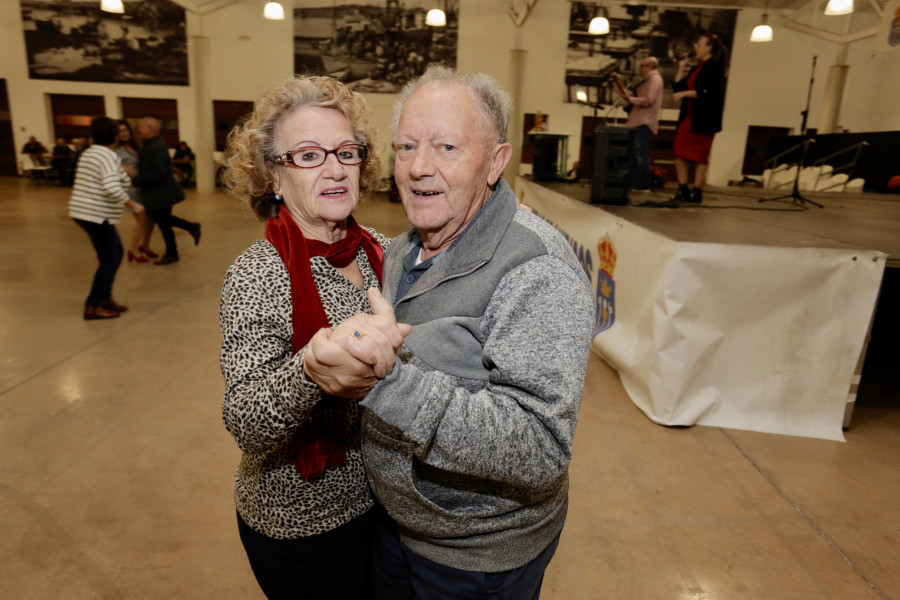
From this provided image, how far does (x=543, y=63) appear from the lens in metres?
15.5

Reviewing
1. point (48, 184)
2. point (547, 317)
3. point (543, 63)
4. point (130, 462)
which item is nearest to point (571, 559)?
point (547, 317)

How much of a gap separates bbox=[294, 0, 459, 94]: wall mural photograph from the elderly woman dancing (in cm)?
1504

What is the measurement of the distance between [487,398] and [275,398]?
0.37 meters

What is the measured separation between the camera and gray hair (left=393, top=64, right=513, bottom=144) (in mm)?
1190

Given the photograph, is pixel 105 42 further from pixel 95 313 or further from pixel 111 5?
pixel 95 313

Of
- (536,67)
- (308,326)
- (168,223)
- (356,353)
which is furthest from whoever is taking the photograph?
(536,67)

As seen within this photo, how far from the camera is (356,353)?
0.79 meters

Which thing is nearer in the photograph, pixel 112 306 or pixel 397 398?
pixel 397 398

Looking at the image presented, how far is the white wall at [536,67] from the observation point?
599 inches

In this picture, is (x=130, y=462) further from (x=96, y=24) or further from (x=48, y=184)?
(x=96, y=24)

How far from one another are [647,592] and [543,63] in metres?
15.6

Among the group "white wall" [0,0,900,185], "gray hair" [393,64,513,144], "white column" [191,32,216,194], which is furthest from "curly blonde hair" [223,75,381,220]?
"white wall" [0,0,900,185]

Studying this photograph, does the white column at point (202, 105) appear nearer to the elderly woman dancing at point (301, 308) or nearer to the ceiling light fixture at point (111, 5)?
the ceiling light fixture at point (111, 5)

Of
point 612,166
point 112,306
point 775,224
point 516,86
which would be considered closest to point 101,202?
point 112,306
